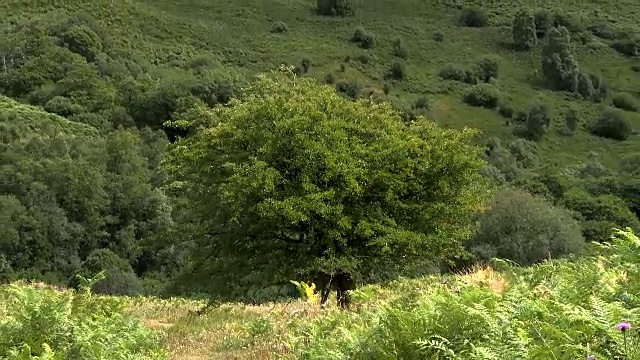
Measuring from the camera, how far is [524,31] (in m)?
139

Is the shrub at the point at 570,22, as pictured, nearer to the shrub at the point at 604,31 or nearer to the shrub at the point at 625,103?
the shrub at the point at 604,31

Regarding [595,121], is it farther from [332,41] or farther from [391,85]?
[332,41]

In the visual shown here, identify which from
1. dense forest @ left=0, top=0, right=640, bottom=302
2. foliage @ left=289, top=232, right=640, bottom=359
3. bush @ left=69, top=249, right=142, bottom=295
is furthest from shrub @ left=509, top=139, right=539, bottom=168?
foliage @ left=289, top=232, right=640, bottom=359

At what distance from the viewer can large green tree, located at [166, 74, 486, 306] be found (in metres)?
13.4

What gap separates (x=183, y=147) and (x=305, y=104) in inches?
117

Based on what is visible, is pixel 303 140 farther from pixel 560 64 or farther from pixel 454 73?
pixel 560 64

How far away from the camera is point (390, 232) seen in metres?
13.4

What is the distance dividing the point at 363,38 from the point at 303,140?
124 m

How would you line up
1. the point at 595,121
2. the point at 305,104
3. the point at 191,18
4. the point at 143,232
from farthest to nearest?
the point at 191,18 < the point at 595,121 < the point at 143,232 < the point at 305,104

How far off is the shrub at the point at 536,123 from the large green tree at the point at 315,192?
96137 mm

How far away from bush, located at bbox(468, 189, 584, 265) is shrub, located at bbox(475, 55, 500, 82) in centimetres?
7792

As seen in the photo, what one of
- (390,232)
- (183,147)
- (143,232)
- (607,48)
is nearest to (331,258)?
(390,232)

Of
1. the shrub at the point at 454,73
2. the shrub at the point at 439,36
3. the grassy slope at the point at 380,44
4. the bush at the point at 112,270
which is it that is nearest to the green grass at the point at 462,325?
the bush at the point at 112,270

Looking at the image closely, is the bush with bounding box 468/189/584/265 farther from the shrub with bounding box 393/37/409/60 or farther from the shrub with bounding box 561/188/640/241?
the shrub with bounding box 393/37/409/60
